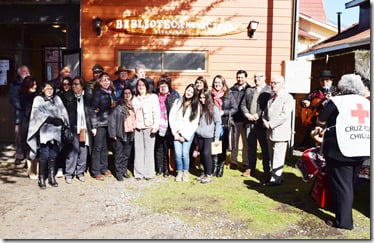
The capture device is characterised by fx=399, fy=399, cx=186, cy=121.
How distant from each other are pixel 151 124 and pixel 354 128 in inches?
129

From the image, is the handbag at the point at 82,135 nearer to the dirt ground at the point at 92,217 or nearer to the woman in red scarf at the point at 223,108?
the dirt ground at the point at 92,217

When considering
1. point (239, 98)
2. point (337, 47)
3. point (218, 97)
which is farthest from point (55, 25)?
point (337, 47)

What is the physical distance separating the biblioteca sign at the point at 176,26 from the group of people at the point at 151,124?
2285 mm

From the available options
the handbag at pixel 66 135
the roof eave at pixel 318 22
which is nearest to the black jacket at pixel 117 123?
the handbag at pixel 66 135

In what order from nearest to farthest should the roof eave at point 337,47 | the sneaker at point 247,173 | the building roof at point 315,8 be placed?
the sneaker at point 247,173, the roof eave at point 337,47, the building roof at point 315,8

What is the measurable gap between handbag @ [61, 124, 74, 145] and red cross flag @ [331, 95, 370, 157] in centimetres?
394

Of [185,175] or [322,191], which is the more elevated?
[322,191]

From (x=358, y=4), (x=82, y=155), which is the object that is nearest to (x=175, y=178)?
(x=82, y=155)

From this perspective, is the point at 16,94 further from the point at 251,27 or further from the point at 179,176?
the point at 251,27

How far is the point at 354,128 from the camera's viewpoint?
14.8 feet

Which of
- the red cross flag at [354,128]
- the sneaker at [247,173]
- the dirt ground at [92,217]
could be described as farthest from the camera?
the sneaker at [247,173]

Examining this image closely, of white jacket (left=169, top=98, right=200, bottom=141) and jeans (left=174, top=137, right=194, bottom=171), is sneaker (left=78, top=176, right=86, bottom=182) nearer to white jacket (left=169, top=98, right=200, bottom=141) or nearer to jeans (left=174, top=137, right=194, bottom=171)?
jeans (left=174, top=137, right=194, bottom=171)

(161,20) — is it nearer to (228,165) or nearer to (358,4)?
(228,165)

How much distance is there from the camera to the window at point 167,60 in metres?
9.16
